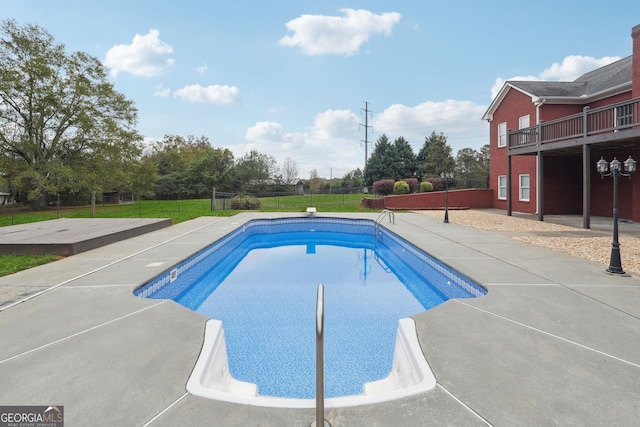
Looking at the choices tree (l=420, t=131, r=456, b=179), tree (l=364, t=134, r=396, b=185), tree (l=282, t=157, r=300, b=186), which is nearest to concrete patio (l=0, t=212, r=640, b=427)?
tree (l=420, t=131, r=456, b=179)

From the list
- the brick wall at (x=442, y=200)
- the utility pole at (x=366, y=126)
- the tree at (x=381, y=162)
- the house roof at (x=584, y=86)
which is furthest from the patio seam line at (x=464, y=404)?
the utility pole at (x=366, y=126)

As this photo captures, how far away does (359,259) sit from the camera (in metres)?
8.41

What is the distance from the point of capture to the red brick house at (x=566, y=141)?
1055 centimetres

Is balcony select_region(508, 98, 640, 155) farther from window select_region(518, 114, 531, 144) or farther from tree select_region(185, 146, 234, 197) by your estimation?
tree select_region(185, 146, 234, 197)

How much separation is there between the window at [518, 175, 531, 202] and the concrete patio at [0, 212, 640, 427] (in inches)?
469

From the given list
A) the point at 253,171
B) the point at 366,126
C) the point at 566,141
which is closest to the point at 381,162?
the point at 366,126

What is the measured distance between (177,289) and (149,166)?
78.5ft

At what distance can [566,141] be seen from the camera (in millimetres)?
10820

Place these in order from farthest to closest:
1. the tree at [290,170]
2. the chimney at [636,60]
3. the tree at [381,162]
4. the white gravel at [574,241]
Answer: the tree at [290,170] < the tree at [381,162] < the chimney at [636,60] < the white gravel at [574,241]

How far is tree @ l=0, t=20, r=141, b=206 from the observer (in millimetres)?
18531

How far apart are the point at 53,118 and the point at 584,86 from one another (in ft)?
97.7

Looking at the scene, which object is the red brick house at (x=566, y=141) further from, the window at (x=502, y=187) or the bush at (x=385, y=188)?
the bush at (x=385, y=188)

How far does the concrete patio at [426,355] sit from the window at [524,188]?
11.9 m

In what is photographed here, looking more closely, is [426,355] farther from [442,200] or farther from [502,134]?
[502,134]
